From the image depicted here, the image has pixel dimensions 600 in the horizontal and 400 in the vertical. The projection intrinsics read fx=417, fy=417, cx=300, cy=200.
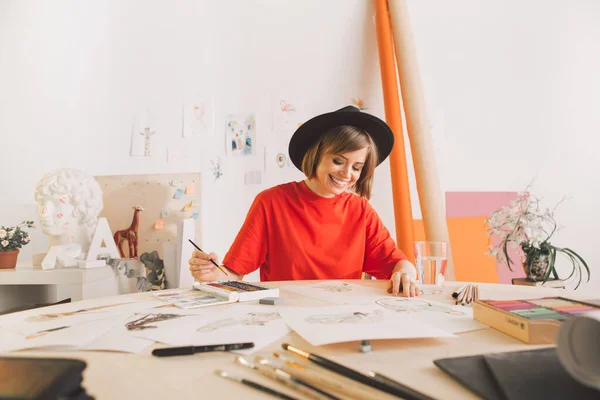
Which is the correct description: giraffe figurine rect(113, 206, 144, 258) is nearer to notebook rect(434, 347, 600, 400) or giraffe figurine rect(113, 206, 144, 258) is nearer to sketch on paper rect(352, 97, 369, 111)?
sketch on paper rect(352, 97, 369, 111)

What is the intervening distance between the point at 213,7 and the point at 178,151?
2.79 ft

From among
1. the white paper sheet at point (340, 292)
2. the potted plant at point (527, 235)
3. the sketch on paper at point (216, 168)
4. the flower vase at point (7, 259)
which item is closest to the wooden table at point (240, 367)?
the white paper sheet at point (340, 292)

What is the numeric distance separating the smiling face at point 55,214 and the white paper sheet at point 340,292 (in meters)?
1.35

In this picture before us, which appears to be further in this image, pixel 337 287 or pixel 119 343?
pixel 337 287

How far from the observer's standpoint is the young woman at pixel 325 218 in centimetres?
154

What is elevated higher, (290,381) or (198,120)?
(198,120)

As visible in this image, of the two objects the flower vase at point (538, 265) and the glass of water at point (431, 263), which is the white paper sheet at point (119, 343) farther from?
the flower vase at point (538, 265)

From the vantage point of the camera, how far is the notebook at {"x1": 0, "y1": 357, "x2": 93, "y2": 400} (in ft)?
1.21

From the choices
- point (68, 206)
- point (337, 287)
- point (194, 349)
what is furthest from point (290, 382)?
point (68, 206)

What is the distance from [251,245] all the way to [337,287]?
1.78 feet

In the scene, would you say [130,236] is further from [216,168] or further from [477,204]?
[477,204]

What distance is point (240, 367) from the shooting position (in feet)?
1.75

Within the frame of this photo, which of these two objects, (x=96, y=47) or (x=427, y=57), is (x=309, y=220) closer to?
(x=427, y=57)

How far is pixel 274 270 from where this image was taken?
5.39 feet
